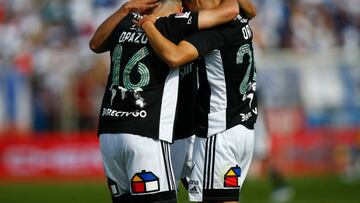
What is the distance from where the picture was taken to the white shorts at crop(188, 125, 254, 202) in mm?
7805

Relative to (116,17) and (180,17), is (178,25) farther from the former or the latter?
(116,17)

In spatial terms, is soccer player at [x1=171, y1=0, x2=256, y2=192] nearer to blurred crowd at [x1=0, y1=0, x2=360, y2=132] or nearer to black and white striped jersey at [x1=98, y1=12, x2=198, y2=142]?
black and white striped jersey at [x1=98, y1=12, x2=198, y2=142]

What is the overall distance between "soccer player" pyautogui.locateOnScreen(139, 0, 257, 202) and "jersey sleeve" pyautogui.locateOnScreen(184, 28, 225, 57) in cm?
13

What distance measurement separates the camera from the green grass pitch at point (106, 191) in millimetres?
15267

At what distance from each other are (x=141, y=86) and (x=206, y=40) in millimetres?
671

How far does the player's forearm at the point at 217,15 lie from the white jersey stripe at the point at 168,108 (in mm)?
474

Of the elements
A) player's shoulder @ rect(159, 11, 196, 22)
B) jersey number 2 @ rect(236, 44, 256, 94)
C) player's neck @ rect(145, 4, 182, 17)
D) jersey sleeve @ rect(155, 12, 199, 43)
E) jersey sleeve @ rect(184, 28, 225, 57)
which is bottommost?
jersey number 2 @ rect(236, 44, 256, 94)

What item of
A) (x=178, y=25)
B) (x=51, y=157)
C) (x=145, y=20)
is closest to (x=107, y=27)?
(x=145, y=20)

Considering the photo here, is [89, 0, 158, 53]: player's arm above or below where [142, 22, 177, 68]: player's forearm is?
above

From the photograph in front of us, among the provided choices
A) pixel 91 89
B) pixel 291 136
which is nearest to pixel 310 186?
pixel 291 136

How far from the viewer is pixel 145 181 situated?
23.5 ft

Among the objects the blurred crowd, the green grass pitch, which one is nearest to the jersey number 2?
the green grass pitch

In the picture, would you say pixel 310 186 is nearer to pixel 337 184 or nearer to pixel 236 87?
pixel 337 184

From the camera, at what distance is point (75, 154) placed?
19891 mm
